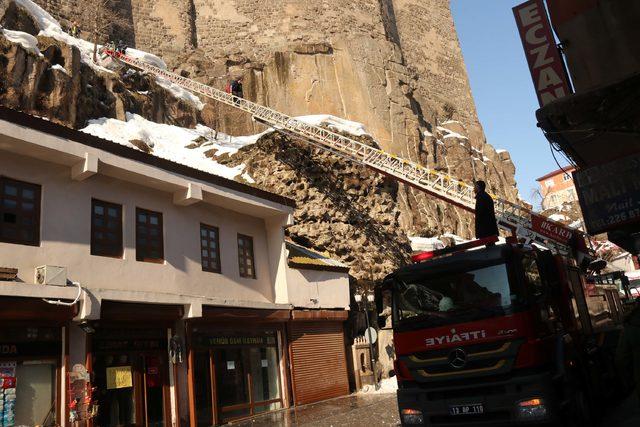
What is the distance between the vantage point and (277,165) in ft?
76.8

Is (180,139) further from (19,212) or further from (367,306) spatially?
(19,212)

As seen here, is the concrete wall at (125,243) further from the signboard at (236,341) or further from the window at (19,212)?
the signboard at (236,341)

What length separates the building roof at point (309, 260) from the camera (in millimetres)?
17250

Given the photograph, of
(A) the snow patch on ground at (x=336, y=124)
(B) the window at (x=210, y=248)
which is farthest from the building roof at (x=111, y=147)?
(A) the snow patch on ground at (x=336, y=124)

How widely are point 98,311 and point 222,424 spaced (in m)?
4.85

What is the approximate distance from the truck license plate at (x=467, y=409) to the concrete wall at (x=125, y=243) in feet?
23.7

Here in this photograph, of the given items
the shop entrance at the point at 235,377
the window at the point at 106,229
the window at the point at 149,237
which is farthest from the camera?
the shop entrance at the point at 235,377

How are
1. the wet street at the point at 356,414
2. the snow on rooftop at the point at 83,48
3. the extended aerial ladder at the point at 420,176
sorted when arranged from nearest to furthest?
the wet street at the point at 356,414 → the extended aerial ladder at the point at 420,176 → the snow on rooftop at the point at 83,48

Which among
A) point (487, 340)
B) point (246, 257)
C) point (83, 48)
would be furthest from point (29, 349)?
point (83, 48)

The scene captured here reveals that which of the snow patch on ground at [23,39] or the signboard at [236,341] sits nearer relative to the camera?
the signboard at [236,341]

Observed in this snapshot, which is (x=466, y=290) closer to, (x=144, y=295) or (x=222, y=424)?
(x=144, y=295)

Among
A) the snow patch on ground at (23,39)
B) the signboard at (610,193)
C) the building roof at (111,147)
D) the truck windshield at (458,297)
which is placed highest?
the snow patch on ground at (23,39)

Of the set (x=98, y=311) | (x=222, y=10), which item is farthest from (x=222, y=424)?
(x=222, y=10)

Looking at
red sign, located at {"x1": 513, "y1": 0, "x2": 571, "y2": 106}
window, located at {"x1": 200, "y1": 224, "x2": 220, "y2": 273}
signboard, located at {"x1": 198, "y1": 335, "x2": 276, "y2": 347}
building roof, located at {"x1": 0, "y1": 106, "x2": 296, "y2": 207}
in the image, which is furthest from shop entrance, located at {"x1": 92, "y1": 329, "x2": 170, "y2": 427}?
red sign, located at {"x1": 513, "y1": 0, "x2": 571, "y2": 106}
